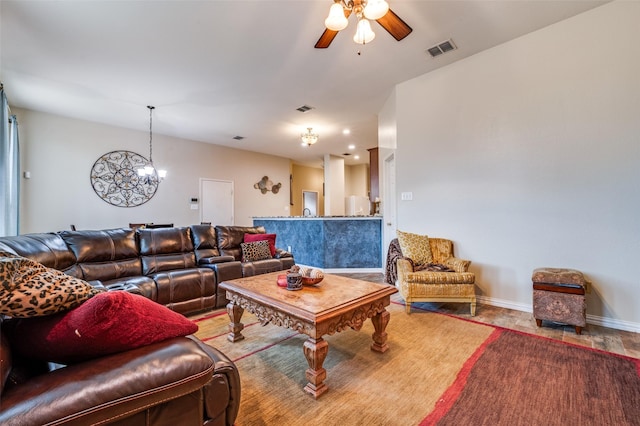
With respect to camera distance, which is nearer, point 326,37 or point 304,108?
point 326,37

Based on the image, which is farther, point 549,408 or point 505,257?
point 505,257

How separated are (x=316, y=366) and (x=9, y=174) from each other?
5.18 meters

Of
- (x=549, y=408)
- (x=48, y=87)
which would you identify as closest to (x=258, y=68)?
(x=48, y=87)

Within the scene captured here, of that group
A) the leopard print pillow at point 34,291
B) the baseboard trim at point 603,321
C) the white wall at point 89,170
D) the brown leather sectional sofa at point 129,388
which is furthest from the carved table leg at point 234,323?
the white wall at point 89,170

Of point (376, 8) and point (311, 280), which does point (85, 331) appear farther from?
point (376, 8)

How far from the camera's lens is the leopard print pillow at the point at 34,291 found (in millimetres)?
826

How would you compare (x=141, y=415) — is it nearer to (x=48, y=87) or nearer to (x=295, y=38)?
(x=295, y=38)

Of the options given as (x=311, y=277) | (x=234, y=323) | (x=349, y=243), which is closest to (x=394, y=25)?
(x=311, y=277)

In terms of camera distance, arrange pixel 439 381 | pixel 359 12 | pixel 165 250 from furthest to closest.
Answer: pixel 165 250 → pixel 359 12 → pixel 439 381

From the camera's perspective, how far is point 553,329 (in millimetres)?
2572

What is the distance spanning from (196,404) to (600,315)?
11.8 feet

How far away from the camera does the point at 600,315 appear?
8.74 ft

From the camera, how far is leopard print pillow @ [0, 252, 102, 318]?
0.83m

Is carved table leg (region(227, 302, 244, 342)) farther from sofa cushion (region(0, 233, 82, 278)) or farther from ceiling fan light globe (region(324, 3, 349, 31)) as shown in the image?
ceiling fan light globe (region(324, 3, 349, 31))
